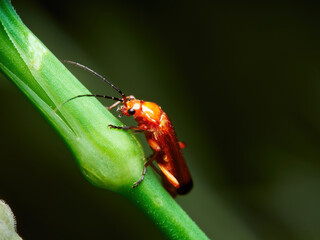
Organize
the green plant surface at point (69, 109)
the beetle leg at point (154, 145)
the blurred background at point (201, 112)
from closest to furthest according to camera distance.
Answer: the green plant surface at point (69, 109) → the beetle leg at point (154, 145) → the blurred background at point (201, 112)

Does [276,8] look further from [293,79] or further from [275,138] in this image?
[275,138]

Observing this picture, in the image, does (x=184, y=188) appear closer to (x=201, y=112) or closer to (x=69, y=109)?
Answer: (x=201, y=112)

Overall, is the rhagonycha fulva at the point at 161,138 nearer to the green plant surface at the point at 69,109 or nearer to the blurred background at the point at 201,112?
the blurred background at the point at 201,112

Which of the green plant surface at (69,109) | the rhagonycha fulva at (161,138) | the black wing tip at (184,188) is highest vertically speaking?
the green plant surface at (69,109)

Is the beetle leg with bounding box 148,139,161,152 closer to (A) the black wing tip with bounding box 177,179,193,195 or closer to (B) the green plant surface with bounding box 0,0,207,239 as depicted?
(A) the black wing tip with bounding box 177,179,193,195

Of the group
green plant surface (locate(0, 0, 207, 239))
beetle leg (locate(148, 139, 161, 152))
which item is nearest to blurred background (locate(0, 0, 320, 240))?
beetle leg (locate(148, 139, 161, 152))

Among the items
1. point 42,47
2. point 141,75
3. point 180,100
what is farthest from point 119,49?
point 42,47

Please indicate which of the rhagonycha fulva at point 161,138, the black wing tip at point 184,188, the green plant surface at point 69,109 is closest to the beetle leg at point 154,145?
the rhagonycha fulva at point 161,138
